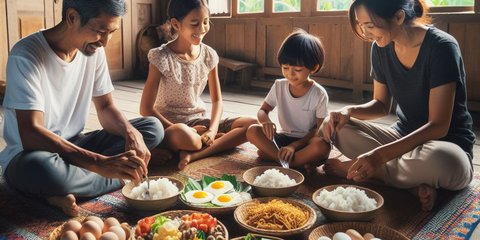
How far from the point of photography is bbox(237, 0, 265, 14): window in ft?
19.2

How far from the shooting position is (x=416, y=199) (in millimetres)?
1984

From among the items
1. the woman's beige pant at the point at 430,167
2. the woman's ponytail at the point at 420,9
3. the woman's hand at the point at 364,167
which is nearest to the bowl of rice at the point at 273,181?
the woman's hand at the point at 364,167

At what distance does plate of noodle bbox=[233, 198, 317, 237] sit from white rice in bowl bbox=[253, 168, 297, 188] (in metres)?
0.24

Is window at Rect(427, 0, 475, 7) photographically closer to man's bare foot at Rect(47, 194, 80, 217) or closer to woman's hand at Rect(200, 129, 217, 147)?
woman's hand at Rect(200, 129, 217, 147)

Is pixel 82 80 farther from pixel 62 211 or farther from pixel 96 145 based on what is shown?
pixel 62 211

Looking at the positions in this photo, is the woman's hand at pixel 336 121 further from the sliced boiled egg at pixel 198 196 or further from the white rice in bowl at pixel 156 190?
the white rice in bowl at pixel 156 190

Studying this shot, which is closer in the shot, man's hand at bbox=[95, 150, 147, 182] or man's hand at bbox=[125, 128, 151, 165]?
man's hand at bbox=[95, 150, 147, 182]

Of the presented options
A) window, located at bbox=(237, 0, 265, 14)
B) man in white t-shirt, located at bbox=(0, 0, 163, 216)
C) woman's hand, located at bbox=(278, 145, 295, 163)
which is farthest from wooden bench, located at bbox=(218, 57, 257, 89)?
man in white t-shirt, located at bbox=(0, 0, 163, 216)

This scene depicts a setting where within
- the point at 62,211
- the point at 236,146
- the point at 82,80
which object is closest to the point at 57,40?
the point at 82,80

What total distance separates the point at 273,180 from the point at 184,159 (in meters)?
0.64

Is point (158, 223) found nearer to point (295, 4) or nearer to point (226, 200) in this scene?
point (226, 200)

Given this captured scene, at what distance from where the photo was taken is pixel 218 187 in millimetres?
1963

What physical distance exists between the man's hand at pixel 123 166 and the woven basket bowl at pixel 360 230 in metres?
0.65

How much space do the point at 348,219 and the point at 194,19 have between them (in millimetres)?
1412
